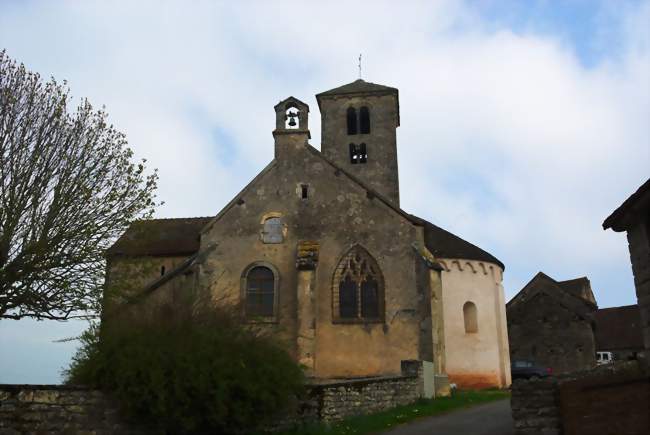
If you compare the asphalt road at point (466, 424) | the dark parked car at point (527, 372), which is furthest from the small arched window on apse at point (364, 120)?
the asphalt road at point (466, 424)

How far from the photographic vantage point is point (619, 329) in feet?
150

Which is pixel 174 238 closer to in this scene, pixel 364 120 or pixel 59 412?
pixel 364 120

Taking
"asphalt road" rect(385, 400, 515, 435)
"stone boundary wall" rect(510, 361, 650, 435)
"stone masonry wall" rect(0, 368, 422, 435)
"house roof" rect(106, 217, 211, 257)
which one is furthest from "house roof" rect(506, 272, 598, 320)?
"stone masonry wall" rect(0, 368, 422, 435)

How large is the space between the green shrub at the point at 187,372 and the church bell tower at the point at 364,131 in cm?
2079

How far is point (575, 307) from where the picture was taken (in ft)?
132

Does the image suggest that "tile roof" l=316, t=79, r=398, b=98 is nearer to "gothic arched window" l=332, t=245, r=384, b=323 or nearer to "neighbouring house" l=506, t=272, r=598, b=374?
"gothic arched window" l=332, t=245, r=384, b=323

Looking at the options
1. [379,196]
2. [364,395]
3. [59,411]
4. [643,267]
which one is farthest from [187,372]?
[379,196]

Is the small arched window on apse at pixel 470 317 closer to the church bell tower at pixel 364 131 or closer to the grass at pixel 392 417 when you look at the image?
the grass at pixel 392 417

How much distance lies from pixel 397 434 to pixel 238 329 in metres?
4.35

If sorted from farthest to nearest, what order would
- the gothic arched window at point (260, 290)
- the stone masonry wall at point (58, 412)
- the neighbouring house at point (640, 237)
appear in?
1. the gothic arched window at point (260, 290)
2. the stone masonry wall at point (58, 412)
3. the neighbouring house at point (640, 237)

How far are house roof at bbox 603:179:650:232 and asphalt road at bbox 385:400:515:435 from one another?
492 cm

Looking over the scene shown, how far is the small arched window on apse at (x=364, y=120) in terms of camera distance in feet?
116

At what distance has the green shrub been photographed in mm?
12539

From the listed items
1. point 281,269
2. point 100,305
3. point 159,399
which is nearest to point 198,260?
point 281,269
